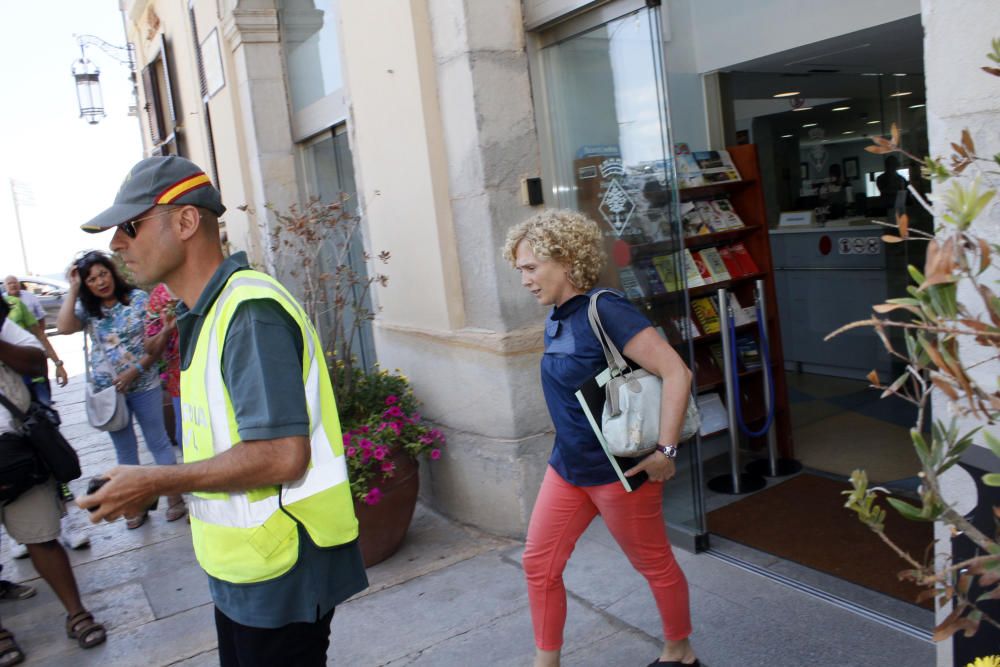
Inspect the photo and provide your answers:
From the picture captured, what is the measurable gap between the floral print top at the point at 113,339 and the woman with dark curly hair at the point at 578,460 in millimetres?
3484

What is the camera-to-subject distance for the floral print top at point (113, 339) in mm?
5449

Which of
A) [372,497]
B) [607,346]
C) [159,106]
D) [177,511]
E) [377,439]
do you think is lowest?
[177,511]

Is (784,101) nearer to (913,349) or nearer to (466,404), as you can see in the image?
(466,404)

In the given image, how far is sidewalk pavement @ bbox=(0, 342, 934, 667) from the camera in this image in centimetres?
334

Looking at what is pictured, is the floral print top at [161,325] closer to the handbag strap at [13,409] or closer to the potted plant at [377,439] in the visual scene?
the potted plant at [377,439]

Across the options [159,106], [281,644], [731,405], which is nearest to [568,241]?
[281,644]

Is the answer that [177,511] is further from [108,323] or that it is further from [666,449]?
[666,449]

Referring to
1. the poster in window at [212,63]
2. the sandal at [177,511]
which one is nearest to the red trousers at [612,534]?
the sandal at [177,511]

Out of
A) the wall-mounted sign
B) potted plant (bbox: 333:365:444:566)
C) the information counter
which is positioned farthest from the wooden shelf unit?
the wall-mounted sign

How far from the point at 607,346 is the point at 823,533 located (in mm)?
2294

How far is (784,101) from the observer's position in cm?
862

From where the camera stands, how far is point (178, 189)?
2109mm

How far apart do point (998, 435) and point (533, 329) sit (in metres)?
2.83

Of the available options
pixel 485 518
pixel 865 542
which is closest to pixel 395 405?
pixel 485 518
